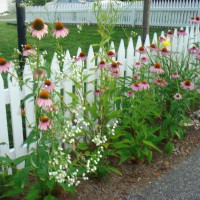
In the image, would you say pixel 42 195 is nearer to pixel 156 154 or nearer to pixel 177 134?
pixel 156 154

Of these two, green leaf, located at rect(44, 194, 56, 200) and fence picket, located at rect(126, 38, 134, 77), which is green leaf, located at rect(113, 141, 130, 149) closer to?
green leaf, located at rect(44, 194, 56, 200)

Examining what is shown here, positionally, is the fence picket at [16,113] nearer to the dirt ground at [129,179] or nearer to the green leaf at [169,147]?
the dirt ground at [129,179]

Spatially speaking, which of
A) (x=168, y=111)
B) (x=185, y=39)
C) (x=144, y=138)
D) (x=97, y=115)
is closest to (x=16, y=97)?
(x=97, y=115)

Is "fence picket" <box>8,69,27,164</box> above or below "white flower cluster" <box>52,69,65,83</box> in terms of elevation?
below

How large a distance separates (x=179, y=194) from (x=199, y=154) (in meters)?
0.81

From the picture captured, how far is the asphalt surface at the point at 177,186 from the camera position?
2.58 meters


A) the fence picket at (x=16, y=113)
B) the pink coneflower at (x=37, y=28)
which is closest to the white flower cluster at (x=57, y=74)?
the fence picket at (x=16, y=113)

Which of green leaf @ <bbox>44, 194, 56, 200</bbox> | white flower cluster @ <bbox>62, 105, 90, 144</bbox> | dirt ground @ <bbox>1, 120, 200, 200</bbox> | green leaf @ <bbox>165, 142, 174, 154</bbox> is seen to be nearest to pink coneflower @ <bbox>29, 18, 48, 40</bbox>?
white flower cluster @ <bbox>62, 105, 90, 144</bbox>

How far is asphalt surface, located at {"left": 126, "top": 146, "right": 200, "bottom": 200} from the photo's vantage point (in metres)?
2.58

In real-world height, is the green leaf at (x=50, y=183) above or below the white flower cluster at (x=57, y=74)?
below

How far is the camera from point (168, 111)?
3.63 m

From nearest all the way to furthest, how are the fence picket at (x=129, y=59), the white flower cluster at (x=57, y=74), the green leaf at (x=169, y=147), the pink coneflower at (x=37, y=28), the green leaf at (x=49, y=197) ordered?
the pink coneflower at (x=37, y=28) → the green leaf at (x=49, y=197) → the white flower cluster at (x=57, y=74) → the green leaf at (x=169, y=147) → the fence picket at (x=129, y=59)

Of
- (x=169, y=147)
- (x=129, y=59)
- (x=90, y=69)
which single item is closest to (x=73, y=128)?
(x=90, y=69)

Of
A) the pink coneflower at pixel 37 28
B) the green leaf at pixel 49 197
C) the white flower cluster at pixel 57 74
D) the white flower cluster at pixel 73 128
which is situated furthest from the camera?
the white flower cluster at pixel 57 74
